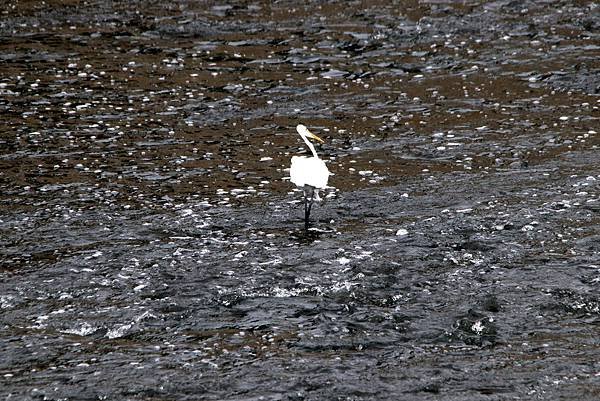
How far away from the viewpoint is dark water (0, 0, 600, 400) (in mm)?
8609

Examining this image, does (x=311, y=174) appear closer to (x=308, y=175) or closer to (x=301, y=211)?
(x=308, y=175)

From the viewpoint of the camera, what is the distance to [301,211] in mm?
12359

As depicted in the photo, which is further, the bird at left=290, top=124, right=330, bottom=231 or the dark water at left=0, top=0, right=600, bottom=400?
the bird at left=290, top=124, right=330, bottom=231

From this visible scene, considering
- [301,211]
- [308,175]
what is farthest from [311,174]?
[301,211]

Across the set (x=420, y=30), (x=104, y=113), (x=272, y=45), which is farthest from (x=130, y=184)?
(x=420, y=30)

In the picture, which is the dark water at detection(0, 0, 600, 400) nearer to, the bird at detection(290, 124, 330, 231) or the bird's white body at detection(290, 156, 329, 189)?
the bird at detection(290, 124, 330, 231)

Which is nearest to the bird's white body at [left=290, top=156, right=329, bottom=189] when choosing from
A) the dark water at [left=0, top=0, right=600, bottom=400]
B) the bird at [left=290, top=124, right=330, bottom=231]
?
the bird at [left=290, top=124, right=330, bottom=231]

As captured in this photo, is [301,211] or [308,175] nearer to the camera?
[308,175]

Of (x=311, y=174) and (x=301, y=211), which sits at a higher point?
(x=311, y=174)

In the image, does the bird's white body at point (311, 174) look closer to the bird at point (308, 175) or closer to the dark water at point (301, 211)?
the bird at point (308, 175)

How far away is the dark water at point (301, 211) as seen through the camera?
8.61 meters

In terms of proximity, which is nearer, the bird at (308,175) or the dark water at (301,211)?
the dark water at (301,211)

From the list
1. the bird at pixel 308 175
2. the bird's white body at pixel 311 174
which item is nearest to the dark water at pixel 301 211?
the bird at pixel 308 175

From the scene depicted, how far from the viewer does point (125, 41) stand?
21.3 m
